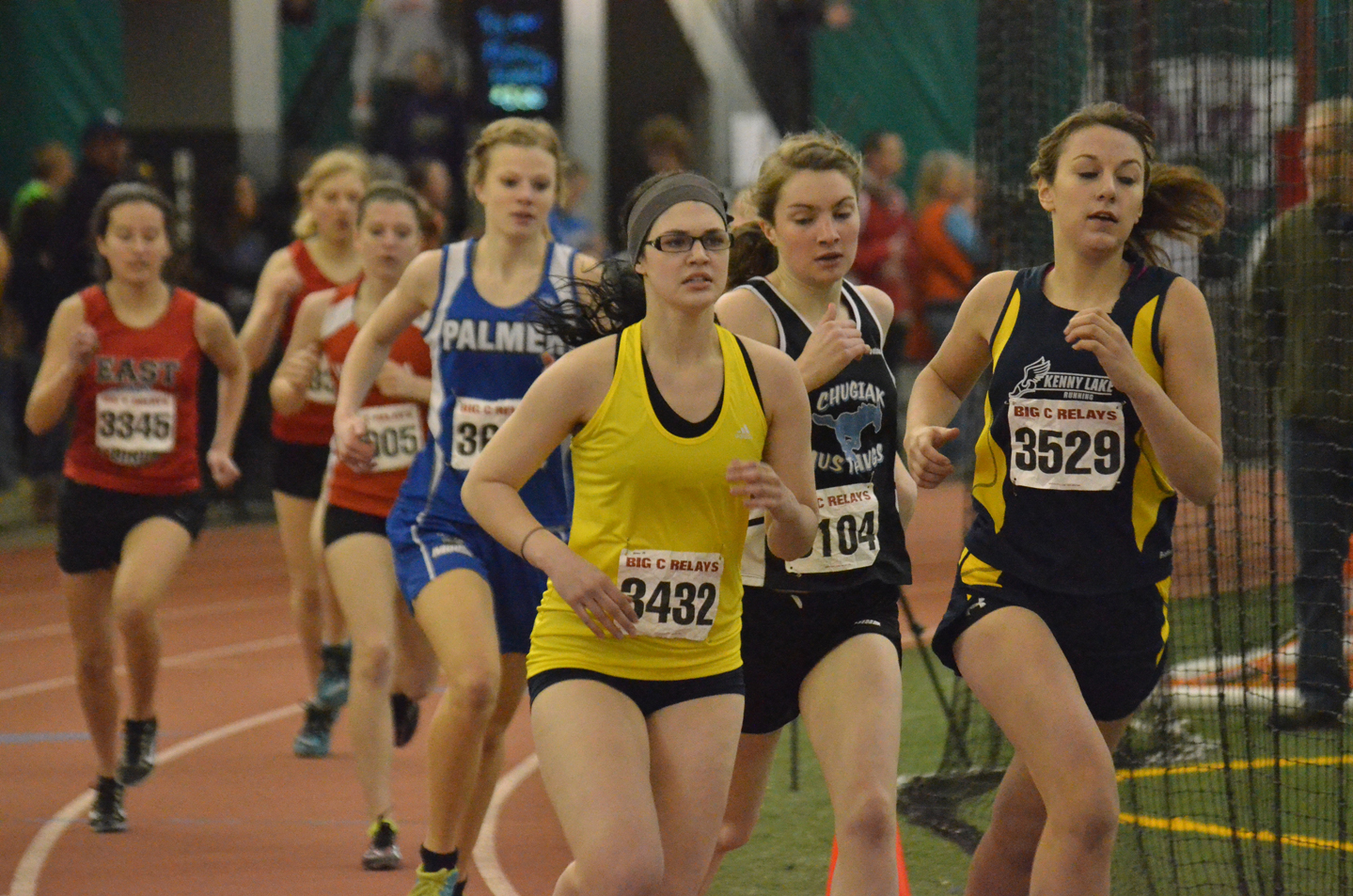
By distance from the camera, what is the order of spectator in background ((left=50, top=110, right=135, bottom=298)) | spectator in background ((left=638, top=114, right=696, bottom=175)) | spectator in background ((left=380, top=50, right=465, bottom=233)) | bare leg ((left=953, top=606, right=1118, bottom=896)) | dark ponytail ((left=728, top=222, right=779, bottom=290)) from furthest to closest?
1. spectator in background ((left=380, top=50, right=465, bottom=233))
2. spectator in background ((left=50, top=110, right=135, bottom=298))
3. spectator in background ((left=638, top=114, right=696, bottom=175))
4. dark ponytail ((left=728, top=222, right=779, bottom=290))
5. bare leg ((left=953, top=606, right=1118, bottom=896))

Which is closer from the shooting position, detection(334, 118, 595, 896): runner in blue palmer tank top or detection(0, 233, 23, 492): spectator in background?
detection(334, 118, 595, 896): runner in blue palmer tank top

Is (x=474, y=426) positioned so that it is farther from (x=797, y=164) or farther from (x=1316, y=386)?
(x=1316, y=386)

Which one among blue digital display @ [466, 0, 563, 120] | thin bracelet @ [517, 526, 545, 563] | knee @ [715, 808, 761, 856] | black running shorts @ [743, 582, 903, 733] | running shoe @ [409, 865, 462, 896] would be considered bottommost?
running shoe @ [409, 865, 462, 896]

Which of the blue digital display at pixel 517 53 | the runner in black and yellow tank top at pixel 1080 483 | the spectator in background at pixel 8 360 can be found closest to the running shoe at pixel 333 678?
the runner in black and yellow tank top at pixel 1080 483

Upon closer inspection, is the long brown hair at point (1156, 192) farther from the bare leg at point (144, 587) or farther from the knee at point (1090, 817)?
the bare leg at point (144, 587)

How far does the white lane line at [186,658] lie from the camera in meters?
9.56

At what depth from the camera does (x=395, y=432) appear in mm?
6887

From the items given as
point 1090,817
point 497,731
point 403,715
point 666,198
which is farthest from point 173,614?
point 1090,817

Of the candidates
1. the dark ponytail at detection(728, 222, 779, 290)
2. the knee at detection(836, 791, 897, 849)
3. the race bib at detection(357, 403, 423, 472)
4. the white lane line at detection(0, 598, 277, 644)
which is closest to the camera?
the knee at detection(836, 791, 897, 849)

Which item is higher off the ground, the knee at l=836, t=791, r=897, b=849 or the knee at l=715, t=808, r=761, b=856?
the knee at l=836, t=791, r=897, b=849

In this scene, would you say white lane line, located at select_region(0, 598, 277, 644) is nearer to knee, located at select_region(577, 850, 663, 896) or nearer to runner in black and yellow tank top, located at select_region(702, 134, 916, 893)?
runner in black and yellow tank top, located at select_region(702, 134, 916, 893)

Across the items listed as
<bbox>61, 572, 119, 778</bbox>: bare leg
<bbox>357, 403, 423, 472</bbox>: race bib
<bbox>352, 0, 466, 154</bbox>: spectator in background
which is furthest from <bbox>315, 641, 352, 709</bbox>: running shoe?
<bbox>352, 0, 466, 154</bbox>: spectator in background

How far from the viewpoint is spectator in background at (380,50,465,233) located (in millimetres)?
16266

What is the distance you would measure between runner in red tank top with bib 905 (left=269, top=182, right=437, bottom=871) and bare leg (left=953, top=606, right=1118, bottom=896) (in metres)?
2.50
